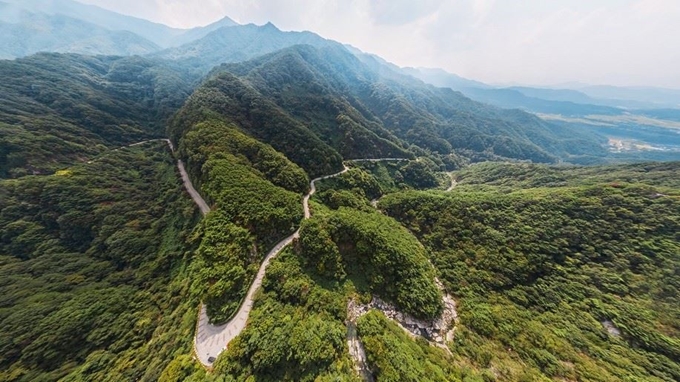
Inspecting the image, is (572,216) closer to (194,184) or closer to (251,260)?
(251,260)

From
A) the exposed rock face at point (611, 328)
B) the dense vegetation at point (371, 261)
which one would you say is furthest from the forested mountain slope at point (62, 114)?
the exposed rock face at point (611, 328)

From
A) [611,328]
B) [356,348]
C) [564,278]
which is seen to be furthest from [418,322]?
[564,278]

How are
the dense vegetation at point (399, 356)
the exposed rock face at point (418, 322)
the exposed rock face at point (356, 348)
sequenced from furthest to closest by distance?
1. the exposed rock face at point (418, 322)
2. the exposed rock face at point (356, 348)
3. the dense vegetation at point (399, 356)

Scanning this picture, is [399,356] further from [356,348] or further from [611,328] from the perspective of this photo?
[611,328]

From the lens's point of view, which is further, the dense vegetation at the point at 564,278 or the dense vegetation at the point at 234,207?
the dense vegetation at the point at 234,207

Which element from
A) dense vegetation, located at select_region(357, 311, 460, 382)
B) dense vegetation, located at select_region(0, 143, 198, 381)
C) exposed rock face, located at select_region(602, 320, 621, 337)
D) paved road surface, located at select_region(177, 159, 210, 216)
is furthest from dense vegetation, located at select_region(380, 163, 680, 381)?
paved road surface, located at select_region(177, 159, 210, 216)

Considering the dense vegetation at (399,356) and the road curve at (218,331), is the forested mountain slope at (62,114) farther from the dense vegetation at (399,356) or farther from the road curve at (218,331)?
the dense vegetation at (399,356)

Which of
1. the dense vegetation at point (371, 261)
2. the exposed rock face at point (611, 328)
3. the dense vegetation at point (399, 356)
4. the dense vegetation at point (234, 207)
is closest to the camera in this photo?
the dense vegetation at point (399, 356)
